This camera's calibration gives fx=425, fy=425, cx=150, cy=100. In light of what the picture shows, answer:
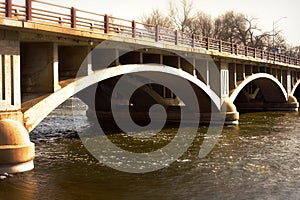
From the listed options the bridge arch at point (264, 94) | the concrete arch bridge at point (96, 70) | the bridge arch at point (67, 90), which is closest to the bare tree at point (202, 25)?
the bridge arch at point (264, 94)

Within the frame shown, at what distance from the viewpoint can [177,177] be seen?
13461 millimetres

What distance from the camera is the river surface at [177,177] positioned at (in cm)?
1138

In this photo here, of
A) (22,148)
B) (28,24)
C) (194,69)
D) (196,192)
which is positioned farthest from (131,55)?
(196,192)

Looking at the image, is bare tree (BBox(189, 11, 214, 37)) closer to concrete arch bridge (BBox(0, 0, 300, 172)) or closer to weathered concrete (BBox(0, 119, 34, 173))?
concrete arch bridge (BBox(0, 0, 300, 172))

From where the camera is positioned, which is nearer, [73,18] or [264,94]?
[73,18]

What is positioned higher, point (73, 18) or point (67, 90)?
point (73, 18)

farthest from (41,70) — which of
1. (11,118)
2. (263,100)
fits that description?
(263,100)

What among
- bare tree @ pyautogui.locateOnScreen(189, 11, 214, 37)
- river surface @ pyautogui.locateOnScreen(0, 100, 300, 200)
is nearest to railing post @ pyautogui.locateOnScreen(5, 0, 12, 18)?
river surface @ pyautogui.locateOnScreen(0, 100, 300, 200)

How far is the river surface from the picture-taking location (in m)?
11.4

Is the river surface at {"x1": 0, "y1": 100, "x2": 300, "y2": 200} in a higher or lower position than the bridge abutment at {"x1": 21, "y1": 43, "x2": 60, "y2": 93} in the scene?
lower

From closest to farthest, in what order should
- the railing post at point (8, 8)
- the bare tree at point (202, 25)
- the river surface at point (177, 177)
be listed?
the river surface at point (177, 177)
the railing post at point (8, 8)
the bare tree at point (202, 25)

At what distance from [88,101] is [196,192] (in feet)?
72.3

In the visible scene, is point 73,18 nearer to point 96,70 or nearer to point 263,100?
point 96,70

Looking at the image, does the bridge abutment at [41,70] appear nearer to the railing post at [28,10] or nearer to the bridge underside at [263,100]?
the railing post at [28,10]
